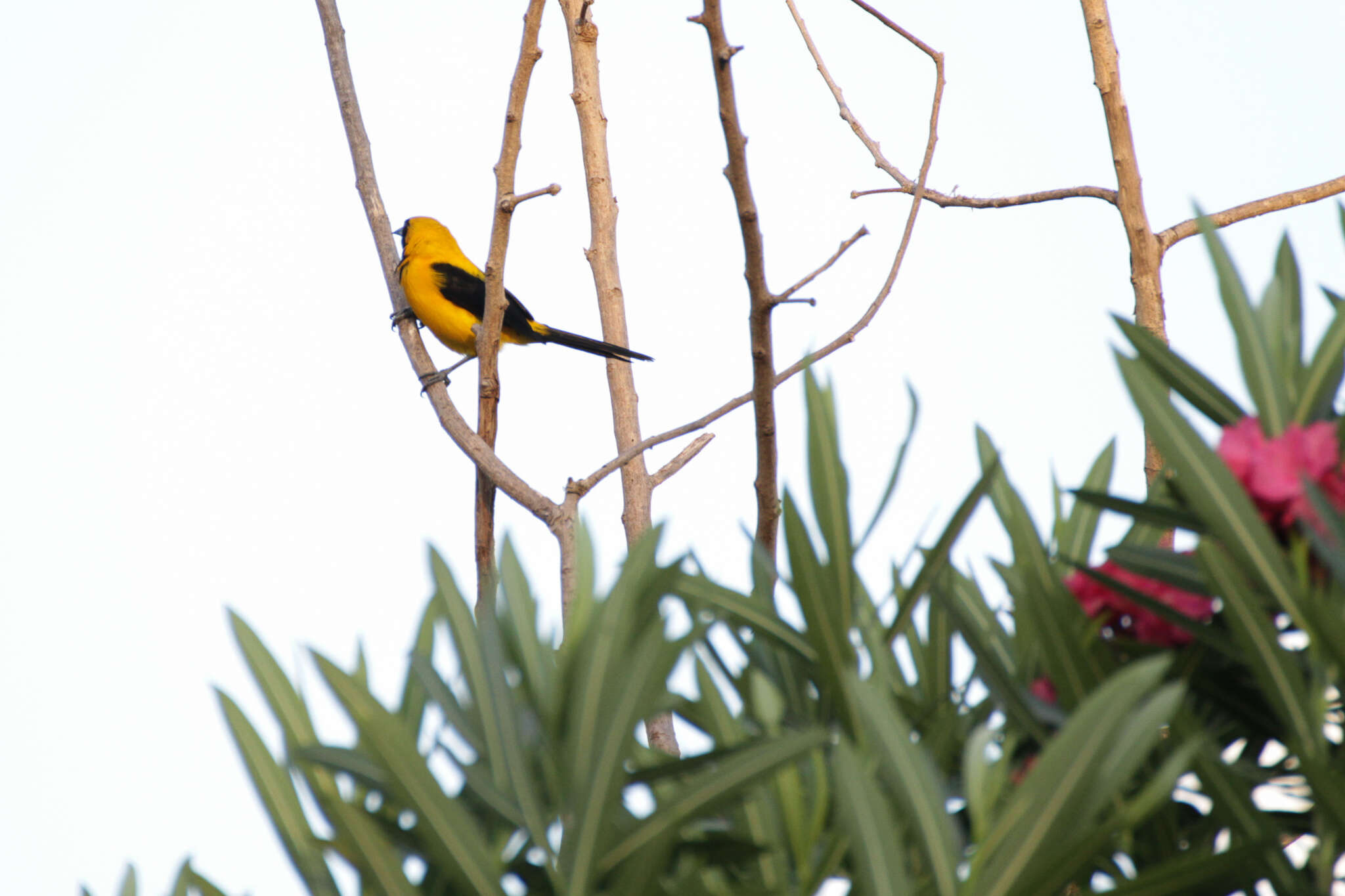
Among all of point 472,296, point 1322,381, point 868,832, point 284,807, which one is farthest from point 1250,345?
point 472,296

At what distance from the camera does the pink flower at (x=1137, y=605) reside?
3.22ft

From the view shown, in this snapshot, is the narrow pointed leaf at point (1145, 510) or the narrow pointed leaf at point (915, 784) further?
the narrow pointed leaf at point (1145, 510)

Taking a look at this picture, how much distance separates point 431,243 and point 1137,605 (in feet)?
16.7

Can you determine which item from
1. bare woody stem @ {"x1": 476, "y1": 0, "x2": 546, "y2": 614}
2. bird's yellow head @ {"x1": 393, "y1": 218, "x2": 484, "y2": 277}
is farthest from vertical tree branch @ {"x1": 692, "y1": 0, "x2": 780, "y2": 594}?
bird's yellow head @ {"x1": 393, "y1": 218, "x2": 484, "y2": 277}

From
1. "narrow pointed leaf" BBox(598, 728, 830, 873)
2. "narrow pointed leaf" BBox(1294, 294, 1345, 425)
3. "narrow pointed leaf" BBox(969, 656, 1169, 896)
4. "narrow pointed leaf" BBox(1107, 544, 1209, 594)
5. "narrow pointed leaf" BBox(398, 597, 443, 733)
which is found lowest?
"narrow pointed leaf" BBox(969, 656, 1169, 896)

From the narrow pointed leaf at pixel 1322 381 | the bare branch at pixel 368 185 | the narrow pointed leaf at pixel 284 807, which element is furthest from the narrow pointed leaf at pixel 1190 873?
the bare branch at pixel 368 185

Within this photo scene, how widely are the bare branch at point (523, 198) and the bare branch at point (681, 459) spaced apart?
65 centimetres

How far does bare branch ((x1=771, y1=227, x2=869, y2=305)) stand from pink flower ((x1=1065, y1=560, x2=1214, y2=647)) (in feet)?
1.64

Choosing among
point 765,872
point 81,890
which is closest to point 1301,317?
point 765,872

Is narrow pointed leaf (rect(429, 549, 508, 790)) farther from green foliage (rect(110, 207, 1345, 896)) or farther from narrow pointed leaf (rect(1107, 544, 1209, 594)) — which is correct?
narrow pointed leaf (rect(1107, 544, 1209, 594))

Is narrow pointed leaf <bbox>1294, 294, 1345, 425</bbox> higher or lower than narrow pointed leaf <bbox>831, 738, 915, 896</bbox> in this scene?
higher

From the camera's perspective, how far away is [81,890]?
3.74 feet

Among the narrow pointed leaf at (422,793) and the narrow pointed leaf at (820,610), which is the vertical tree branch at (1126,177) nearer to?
the narrow pointed leaf at (820,610)

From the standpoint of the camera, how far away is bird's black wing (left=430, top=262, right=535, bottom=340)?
5246 mm
